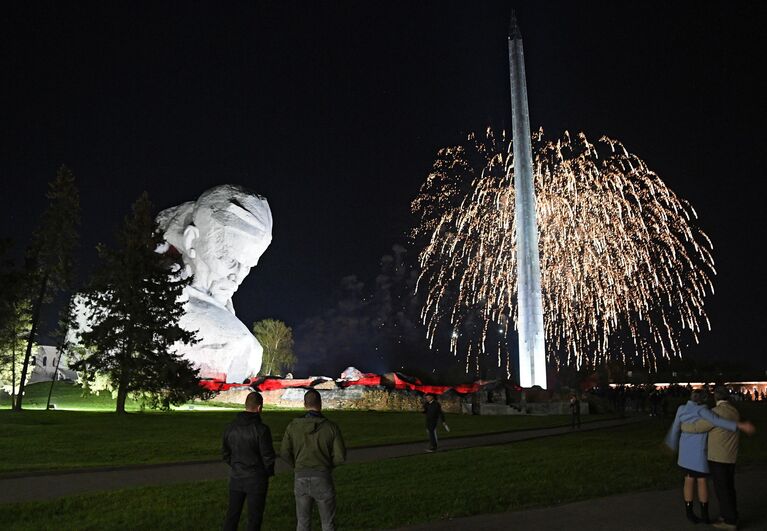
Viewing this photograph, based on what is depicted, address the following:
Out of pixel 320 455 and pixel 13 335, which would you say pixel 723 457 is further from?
pixel 13 335

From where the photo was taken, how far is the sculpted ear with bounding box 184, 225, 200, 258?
169 ft

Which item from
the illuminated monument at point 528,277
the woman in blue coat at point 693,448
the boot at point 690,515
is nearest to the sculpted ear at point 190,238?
the illuminated monument at point 528,277

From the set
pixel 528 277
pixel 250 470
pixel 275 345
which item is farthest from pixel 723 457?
pixel 275 345

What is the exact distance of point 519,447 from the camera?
17297 millimetres

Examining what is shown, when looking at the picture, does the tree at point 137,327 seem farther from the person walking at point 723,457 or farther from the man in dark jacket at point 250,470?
the person walking at point 723,457

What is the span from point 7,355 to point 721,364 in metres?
98.2

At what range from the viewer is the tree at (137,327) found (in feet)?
103

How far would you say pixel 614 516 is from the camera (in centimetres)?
832

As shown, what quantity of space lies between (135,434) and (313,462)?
1746 cm

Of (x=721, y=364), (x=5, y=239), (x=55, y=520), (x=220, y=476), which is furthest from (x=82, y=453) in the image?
(x=721, y=364)

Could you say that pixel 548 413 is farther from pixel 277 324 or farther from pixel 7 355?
pixel 277 324

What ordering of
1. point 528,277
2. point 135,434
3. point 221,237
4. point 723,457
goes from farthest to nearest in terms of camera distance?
point 221,237, point 528,277, point 135,434, point 723,457

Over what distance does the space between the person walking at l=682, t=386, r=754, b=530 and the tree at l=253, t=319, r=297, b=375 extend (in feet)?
267

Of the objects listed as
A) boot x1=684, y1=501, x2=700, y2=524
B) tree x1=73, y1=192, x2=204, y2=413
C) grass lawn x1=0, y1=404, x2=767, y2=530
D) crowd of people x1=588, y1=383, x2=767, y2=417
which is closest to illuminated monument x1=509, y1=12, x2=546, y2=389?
crowd of people x1=588, y1=383, x2=767, y2=417
